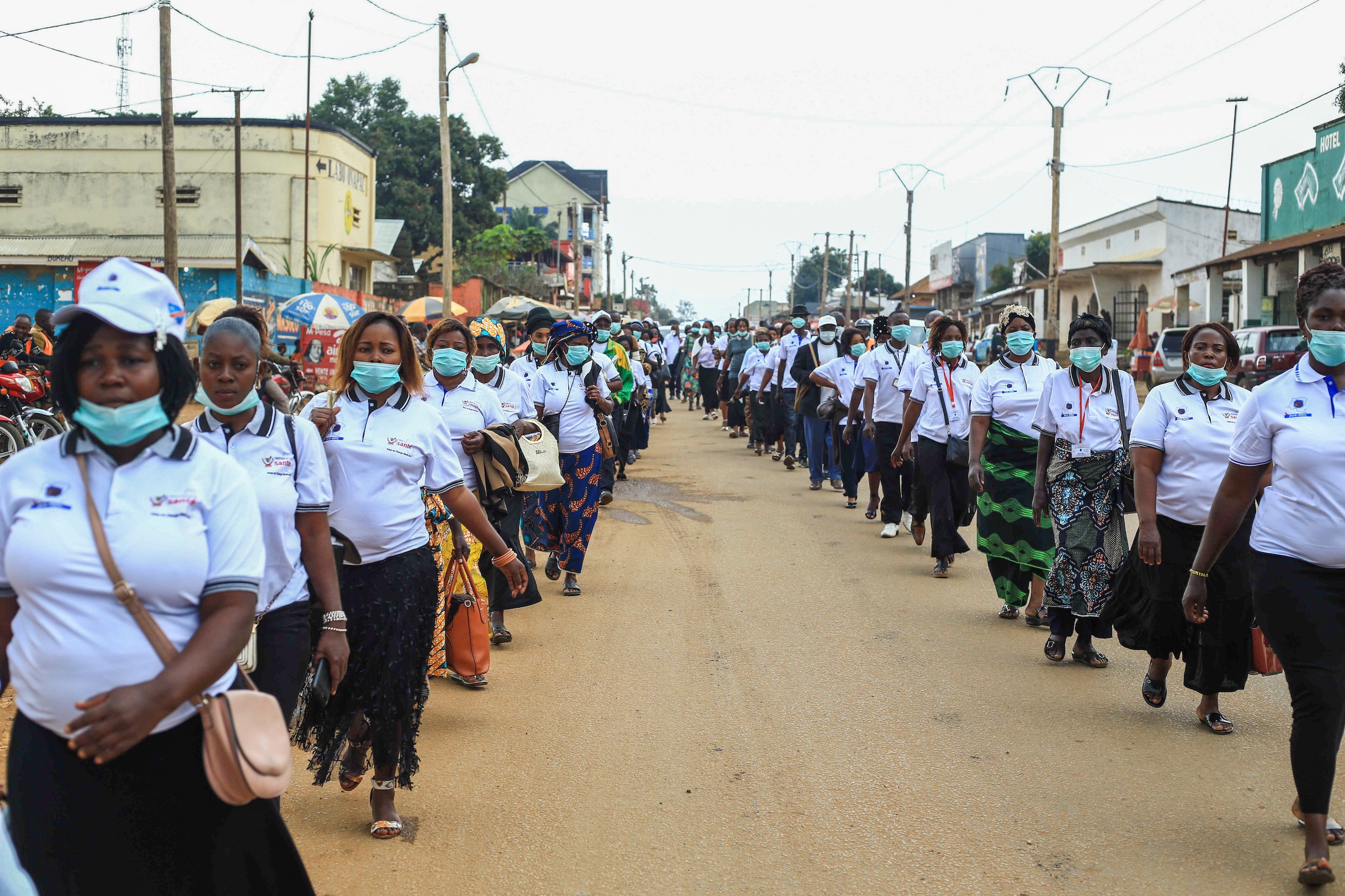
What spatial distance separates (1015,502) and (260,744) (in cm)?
619

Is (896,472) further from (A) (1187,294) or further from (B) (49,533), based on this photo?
(A) (1187,294)

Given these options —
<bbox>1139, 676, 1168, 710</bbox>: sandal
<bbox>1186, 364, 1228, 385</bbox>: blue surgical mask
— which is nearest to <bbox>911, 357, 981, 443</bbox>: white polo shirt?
<bbox>1139, 676, 1168, 710</bbox>: sandal

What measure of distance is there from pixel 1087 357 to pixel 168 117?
57.5ft

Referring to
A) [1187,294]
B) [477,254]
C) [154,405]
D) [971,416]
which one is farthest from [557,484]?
[477,254]

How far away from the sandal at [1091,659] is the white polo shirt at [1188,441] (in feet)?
5.28

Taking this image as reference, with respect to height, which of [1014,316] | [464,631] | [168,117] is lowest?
[464,631]

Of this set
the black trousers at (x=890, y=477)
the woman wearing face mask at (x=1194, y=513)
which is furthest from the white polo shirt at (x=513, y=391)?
the black trousers at (x=890, y=477)

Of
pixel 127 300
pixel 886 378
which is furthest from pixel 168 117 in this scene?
pixel 127 300

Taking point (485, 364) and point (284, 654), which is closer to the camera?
point (284, 654)

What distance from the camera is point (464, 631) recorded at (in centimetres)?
560

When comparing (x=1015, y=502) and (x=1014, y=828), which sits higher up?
(x=1015, y=502)

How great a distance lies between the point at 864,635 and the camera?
776cm

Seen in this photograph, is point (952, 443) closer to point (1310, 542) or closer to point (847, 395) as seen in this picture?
point (847, 395)

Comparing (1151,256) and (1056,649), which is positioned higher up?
(1151,256)
